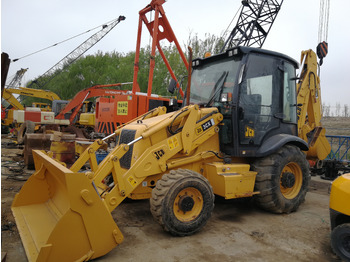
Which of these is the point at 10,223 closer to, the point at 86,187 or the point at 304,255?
the point at 86,187

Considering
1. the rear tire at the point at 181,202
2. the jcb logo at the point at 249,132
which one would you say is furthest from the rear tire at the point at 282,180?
the rear tire at the point at 181,202

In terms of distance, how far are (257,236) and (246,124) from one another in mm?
1764

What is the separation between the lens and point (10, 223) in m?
3.96

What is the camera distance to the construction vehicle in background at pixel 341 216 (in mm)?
3162

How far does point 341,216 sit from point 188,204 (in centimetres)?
186

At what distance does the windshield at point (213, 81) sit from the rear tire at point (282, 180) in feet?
4.54

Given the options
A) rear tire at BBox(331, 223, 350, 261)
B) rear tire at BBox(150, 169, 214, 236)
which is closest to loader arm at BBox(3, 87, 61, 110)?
rear tire at BBox(150, 169, 214, 236)

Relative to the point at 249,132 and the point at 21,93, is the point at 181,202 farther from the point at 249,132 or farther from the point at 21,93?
the point at 21,93

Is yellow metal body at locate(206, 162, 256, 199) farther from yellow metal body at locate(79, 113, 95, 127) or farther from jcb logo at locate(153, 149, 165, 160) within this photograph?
yellow metal body at locate(79, 113, 95, 127)

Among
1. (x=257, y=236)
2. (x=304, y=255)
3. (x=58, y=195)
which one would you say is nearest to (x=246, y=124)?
(x=257, y=236)

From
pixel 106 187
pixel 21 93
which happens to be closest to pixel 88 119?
pixel 21 93

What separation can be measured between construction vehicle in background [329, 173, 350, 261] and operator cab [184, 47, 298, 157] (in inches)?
58.8

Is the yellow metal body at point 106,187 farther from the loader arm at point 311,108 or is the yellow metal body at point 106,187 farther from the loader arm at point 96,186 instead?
the loader arm at point 311,108

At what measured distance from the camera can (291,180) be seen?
5039 millimetres
